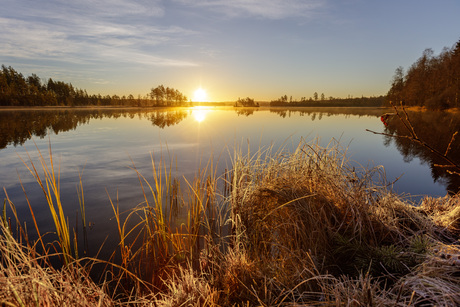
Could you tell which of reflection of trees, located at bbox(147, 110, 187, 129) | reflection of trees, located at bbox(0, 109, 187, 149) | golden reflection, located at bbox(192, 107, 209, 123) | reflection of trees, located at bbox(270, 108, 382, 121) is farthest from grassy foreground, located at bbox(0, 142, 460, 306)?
reflection of trees, located at bbox(270, 108, 382, 121)

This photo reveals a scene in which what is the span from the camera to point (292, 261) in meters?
3.00

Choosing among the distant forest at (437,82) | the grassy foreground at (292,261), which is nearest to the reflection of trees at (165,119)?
the grassy foreground at (292,261)

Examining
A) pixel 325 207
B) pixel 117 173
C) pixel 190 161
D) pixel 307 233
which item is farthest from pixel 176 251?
pixel 190 161

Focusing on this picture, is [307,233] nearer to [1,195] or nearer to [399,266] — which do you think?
[399,266]

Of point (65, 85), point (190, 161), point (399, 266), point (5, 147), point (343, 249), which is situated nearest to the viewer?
point (399, 266)

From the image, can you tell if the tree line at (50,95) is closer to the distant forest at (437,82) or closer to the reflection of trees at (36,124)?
the reflection of trees at (36,124)

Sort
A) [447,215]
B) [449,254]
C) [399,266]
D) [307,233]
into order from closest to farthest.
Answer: [449,254]
[399,266]
[307,233]
[447,215]

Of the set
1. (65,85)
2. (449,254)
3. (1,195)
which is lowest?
(1,195)

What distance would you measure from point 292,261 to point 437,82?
210 feet

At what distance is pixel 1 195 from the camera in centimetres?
757

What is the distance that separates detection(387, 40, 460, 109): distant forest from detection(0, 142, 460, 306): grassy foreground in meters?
47.4

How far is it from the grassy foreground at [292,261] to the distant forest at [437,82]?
1865 inches

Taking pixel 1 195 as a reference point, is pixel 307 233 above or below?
above

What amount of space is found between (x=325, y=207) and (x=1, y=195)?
953cm
